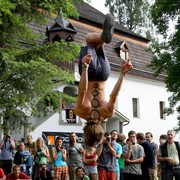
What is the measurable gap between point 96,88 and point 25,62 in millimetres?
8494

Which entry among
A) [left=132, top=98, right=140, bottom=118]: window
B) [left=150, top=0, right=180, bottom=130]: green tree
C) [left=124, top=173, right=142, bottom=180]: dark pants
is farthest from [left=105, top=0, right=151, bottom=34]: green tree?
[left=124, top=173, right=142, bottom=180]: dark pants

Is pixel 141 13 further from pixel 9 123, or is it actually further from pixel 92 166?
pixel 92 166

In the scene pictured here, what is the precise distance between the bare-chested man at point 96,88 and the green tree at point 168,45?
1585 cm

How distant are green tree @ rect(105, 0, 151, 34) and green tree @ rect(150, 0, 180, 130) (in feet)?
55.3

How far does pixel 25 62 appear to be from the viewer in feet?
46.8

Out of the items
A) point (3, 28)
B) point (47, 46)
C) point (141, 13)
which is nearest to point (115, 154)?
point (47, 46)

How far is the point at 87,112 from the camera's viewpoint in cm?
597

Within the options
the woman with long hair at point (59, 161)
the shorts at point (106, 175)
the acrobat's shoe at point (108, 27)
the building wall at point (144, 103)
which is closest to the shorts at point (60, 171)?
the woman with long hair at point (59, 161)

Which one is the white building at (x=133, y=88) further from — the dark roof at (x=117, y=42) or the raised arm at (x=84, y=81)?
the raised arm at (x=84, y=81)

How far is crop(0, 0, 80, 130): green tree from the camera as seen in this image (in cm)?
1418

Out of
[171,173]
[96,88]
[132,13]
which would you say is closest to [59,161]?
[171,173]

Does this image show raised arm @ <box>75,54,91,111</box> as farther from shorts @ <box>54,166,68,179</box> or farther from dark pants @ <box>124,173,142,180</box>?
shorts @ <box>54,166,68,179</box>

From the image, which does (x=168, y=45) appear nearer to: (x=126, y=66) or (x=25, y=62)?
(x=25, y=62)

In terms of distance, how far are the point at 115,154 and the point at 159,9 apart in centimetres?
1379
